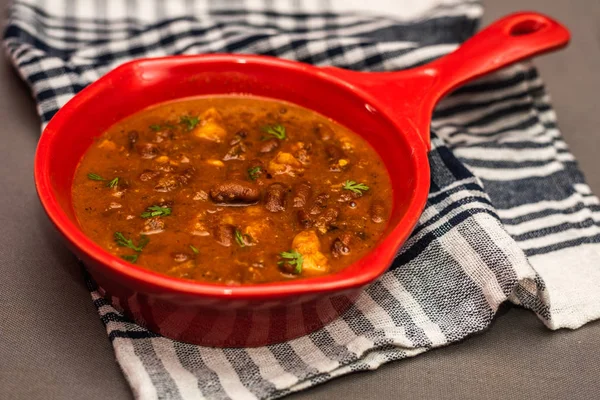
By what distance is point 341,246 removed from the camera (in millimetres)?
2627

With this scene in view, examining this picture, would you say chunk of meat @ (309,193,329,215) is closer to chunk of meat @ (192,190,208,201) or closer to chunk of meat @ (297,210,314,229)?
chunk of meat @ (297,210,314,229)

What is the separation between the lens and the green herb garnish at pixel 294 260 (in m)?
2.52

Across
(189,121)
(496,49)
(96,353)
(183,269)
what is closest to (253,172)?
(189,121)

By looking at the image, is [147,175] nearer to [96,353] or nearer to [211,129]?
[211,129]

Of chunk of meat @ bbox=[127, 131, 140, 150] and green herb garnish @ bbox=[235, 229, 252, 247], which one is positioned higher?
chunk of meat @ bbox=[127, 131, 140, 150]

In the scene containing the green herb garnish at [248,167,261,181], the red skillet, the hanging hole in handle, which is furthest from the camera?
the hanging hole in handle

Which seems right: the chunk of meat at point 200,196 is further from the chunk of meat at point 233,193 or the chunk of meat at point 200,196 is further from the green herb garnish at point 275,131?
the green herb garnish at point 275,131

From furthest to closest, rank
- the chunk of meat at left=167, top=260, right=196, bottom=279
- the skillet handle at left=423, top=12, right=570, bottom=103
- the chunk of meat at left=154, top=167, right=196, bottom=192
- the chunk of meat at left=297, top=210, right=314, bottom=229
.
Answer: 1. the skillet handle at left=423, top=12, right=570, bottom=103
2. the chunk of meat at left=154, top=167, right=196, bottom=192
3. the chunk of meat at left=297, top=210, right=314, bottom=229
4. the chunk of meat at left=167, top=260, right=196, bottom=279

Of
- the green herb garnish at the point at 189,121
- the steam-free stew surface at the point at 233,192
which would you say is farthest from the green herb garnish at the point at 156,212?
the green herb garnish at the point at 189,121

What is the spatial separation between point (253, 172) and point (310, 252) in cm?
51

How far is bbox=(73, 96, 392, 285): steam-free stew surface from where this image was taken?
8.41 ft

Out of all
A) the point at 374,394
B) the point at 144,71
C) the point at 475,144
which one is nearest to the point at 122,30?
the point at 144,71

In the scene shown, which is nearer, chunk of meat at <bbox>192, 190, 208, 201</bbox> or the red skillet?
the red skillet

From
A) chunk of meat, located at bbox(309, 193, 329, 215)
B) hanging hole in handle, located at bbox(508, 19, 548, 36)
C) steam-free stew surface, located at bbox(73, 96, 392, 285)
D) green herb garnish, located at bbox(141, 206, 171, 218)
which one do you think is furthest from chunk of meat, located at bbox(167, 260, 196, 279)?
hanging hole in handle, located at bbox(508, 19, 548, 36)
